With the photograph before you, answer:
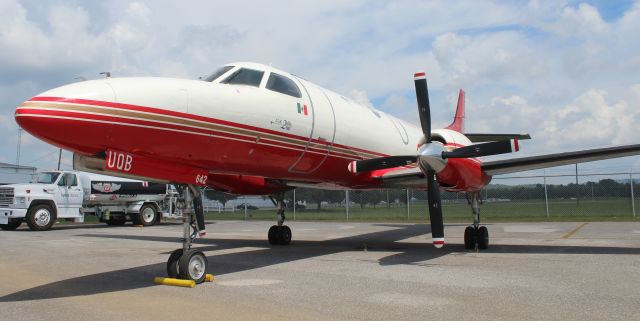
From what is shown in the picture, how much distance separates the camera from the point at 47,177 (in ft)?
81.5

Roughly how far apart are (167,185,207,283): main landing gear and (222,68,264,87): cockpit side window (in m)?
2.00

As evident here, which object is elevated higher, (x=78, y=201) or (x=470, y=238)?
(x=78, y=201)

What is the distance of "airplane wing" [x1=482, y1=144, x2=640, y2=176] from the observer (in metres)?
11.2

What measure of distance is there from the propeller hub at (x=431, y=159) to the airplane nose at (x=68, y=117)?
660 centimetres

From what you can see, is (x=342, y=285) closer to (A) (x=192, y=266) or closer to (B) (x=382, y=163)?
(A) (x=192, y=266)

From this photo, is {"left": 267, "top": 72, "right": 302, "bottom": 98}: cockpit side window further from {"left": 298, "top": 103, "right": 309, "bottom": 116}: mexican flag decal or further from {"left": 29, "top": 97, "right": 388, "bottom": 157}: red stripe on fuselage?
{"left": 29, "top": 97, "right": 388, "bottom": 157}: red stripe on fuselage

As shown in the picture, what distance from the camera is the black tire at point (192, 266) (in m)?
7.91

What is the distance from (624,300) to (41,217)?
24.1 m

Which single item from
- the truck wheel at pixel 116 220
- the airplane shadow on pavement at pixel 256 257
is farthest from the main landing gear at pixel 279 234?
the truck wheel at pixel 116 220

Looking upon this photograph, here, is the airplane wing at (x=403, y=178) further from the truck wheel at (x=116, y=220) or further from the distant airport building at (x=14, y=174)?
the distant airport building at (x=14, y=174)

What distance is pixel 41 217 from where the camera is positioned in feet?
76.9

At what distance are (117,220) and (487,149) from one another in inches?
945

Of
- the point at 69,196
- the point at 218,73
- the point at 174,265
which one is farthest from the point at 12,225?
the point at 218,73

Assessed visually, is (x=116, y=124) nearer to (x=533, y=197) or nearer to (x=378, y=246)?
(x=378, y=246)
